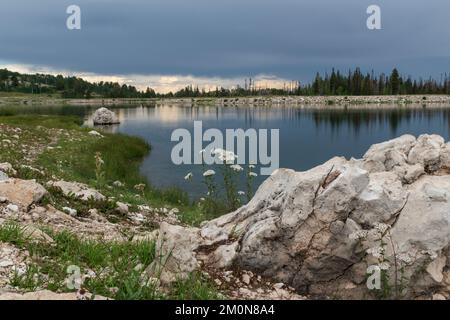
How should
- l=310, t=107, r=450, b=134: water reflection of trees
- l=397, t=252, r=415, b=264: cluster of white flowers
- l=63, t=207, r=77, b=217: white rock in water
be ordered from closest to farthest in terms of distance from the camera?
1. l=397, t=252, r=415, b=264: cluster of white flowers
2. l=63, t=207, r=77, b=217: white rock in water
3. l=310, t=107, r=450, b=134: water reflection of trees

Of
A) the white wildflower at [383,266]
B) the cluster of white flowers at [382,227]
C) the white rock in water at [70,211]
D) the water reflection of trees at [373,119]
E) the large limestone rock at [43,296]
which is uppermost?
the water reflection of trees at [373,119]

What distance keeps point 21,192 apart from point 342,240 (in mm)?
8352

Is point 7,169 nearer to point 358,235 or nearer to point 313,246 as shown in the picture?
point 313,246

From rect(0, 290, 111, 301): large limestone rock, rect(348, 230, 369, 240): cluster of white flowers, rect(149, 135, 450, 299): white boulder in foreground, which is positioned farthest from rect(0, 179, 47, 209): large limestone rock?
rect(348, 230, 369, 240): cluster of white flowers

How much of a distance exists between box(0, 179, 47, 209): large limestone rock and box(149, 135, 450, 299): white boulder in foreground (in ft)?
17.2

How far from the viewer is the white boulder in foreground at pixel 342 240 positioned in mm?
8406

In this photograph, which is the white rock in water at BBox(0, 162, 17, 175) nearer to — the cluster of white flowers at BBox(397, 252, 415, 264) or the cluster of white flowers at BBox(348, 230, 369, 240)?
the cluster of white flowers at BBox(348, 230, 369, 240)

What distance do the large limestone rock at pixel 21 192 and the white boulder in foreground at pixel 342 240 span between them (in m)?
5.25

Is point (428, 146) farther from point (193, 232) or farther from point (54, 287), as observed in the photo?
point (54, 287)

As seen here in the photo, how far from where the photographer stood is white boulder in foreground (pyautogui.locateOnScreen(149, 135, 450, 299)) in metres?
8.41

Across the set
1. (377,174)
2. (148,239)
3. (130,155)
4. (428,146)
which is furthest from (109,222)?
(130,155)

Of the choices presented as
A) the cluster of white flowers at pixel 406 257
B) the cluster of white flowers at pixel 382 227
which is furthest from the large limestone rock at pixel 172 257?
the cluster of white flowers at pixel 406 257

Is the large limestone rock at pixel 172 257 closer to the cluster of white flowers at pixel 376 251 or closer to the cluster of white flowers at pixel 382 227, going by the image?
the cluster of white flowers at pixel 376 251

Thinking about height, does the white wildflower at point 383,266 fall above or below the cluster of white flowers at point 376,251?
below
